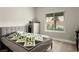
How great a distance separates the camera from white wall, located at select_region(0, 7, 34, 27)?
1080 mm

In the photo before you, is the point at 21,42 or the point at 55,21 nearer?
the point at 21,42

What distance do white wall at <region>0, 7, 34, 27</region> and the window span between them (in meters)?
0.24

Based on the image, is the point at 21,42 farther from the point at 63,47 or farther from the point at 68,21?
the point at 68,21

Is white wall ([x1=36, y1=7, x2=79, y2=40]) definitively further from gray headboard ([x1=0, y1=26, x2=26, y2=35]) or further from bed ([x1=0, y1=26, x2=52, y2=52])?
gray headboard ([x1=0, y1=26, x2=26, y2=35])

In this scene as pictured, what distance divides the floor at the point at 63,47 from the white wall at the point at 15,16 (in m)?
0.50

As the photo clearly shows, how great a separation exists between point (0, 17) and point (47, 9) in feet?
2.02

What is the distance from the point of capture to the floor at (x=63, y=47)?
1091 millimetres

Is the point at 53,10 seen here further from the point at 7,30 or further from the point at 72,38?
the point at 7,30

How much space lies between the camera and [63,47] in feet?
3.63

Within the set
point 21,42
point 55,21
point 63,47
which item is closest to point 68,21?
point 55,21

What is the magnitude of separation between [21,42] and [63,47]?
0.55 metres
